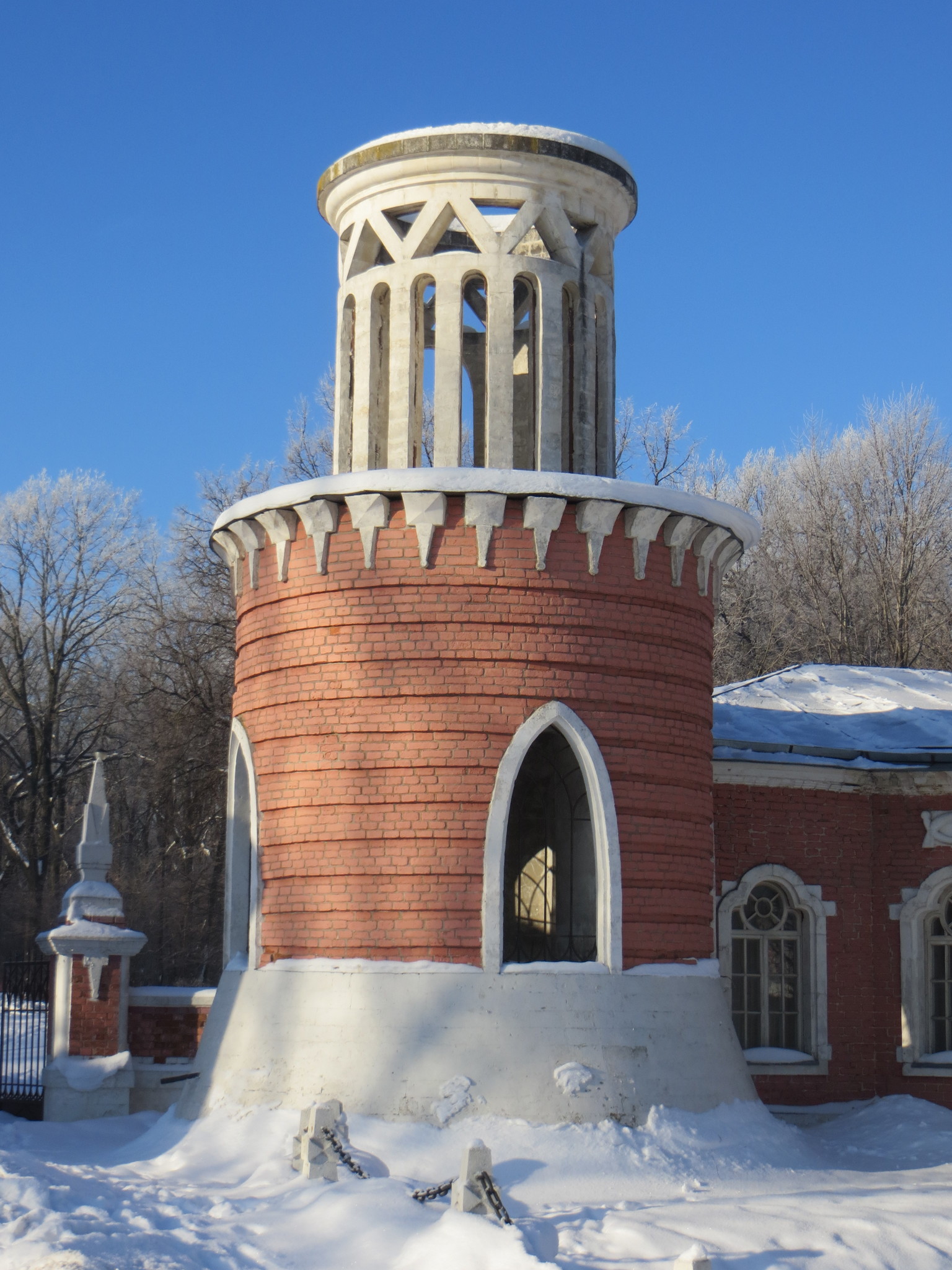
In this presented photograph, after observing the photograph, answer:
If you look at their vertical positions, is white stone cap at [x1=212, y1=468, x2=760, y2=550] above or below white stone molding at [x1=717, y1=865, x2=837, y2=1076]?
above

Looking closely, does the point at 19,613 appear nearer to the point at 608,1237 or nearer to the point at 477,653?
the point at 477,653

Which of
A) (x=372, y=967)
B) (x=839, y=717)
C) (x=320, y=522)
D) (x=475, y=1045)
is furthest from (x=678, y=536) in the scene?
(x=839, y=717)

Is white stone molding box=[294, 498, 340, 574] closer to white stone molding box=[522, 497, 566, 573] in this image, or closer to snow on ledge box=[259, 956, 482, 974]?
white stone molding box=[522, 497, 566, 573]

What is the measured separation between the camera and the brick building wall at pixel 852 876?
48.6 ft

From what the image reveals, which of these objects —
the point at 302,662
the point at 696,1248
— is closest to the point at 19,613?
the point at 302,662

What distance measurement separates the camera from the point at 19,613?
35531 mm

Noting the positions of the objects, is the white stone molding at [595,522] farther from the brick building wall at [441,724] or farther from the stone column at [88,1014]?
the stone column at [88,1014]

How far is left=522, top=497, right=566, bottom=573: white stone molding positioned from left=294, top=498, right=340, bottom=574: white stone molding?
5.16 feet

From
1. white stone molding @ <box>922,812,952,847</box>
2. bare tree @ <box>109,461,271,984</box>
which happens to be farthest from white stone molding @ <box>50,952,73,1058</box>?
bare tree @ <box>109,461,271,984</box>

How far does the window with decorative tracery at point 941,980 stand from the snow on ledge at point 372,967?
6265 millimetres

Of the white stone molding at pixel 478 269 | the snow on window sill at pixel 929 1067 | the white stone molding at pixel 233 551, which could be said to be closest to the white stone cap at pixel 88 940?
the white stone molding at pixel 233 551

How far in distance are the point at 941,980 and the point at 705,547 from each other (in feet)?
18.9

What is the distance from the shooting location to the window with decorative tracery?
15.1 m

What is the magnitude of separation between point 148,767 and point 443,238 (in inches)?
900
